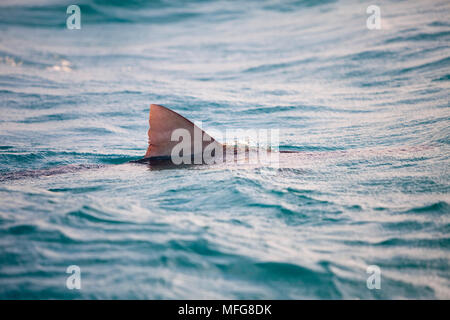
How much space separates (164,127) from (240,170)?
3.13 ft

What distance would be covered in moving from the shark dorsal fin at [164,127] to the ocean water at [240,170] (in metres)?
0.30

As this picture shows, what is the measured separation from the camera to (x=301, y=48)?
1466 centimetres

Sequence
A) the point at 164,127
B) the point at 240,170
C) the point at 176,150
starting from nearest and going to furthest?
the point at 164,127 < the point at 240,170 < the point at 176,150

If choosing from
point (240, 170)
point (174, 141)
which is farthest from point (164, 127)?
point (240, 170)

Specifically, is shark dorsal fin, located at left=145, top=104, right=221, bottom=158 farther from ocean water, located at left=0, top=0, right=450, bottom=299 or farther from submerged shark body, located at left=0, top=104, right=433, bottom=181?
ocean water, located at left=0, top=0, right=450, bottom=299

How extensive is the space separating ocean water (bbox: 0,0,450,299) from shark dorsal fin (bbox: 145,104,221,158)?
12.0 inches

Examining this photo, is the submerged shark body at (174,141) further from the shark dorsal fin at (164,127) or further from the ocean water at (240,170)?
the ocean water at (240,170)

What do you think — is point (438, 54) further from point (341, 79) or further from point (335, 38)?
point (335, 38)

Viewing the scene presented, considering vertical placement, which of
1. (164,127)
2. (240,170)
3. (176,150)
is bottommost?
(240,170)

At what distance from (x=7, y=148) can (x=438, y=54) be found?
996 centimetres

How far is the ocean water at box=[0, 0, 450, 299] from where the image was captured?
10.8 ft

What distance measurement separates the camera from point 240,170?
543cm

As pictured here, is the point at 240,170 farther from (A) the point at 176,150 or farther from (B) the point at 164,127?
(B) the point at 164,127
